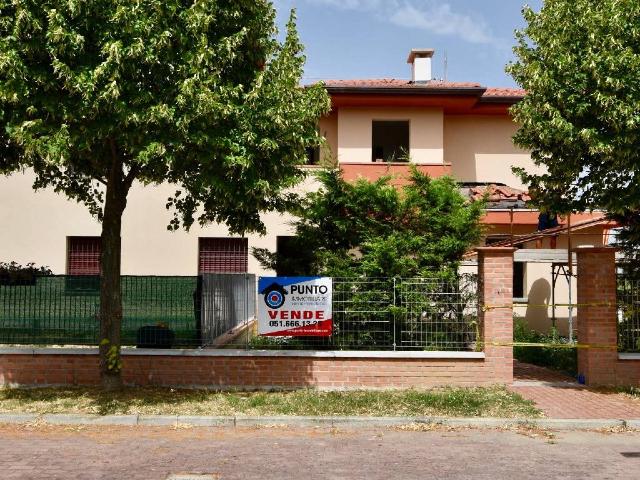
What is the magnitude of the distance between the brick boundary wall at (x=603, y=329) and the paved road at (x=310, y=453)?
7.33ft

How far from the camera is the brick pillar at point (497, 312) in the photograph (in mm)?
9898

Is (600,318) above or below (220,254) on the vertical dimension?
below

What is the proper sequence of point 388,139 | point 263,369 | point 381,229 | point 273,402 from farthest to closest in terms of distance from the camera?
point 388,139
point 381,229
point 263,369
point 273,402

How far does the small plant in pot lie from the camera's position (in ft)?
33.1

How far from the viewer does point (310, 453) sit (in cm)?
674

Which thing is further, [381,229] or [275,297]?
[381,229]

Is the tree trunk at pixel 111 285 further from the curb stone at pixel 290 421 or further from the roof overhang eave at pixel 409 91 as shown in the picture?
the roof overhang eave at pixel 409 91

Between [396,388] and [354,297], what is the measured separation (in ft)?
5.16

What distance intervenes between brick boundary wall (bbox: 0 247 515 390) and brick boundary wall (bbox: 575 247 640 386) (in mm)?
1435

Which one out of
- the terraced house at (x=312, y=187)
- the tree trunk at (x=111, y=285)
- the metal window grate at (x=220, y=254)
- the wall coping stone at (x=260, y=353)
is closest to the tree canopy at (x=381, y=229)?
the wall coping stone at (x=260, y=353)

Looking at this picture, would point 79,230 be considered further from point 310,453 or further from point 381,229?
point 310,453

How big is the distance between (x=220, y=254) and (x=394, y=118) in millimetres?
6295

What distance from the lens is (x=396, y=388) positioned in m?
9.80

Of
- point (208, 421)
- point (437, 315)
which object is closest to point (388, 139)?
point (437, 315)
